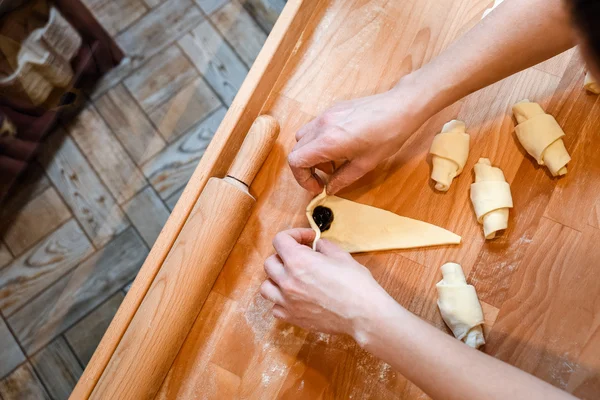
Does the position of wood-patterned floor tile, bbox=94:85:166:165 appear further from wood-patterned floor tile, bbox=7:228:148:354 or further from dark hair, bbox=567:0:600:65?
dark hair, bbox=567:0:600:65

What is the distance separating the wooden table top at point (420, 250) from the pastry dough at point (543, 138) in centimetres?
3

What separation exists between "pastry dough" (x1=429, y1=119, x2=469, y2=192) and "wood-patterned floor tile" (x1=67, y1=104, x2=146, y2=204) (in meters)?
0.90

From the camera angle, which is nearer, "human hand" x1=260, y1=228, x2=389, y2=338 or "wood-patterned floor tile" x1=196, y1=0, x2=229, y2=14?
"human hand" x1=260, y1=228, x2=389, y2=338

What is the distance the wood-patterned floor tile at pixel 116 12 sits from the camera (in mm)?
1495

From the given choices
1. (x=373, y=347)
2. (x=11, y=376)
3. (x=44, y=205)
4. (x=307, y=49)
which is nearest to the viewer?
(x=373, y=347)

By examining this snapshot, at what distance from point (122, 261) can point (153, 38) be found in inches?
27.8

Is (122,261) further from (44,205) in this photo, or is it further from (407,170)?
(407,170)

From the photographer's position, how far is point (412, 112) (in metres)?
0.80

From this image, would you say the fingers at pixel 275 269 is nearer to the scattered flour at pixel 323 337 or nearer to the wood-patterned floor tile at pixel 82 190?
the scattered flour at pixel 323 337

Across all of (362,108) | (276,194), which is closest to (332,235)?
(276,194)

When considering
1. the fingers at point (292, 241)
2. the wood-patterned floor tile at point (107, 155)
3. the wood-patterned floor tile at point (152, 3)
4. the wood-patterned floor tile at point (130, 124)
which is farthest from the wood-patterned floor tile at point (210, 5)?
the fingers at point (292, 241)

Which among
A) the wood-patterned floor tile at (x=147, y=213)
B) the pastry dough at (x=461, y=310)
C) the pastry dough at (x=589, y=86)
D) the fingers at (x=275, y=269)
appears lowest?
the pastry dough at (x=461, y=310)

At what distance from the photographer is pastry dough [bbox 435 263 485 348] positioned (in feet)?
2.62

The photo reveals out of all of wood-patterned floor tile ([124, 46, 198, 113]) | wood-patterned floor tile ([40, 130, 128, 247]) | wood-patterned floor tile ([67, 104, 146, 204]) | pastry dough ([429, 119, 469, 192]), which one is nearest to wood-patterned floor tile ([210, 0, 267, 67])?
wood-patterned floor tile ([124, 46, 198, 113])
